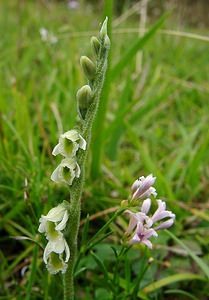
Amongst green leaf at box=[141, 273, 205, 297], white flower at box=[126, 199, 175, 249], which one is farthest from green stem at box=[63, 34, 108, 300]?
green leaf at box=[141, 273, 205, 297]

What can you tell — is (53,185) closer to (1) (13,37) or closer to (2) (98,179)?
(2) (98,179)

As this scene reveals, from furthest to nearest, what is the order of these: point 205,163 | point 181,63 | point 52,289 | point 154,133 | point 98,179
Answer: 1. point 181,63
2. point 154,133
3. point 205,163
4. point 98,179
5. point 52,289

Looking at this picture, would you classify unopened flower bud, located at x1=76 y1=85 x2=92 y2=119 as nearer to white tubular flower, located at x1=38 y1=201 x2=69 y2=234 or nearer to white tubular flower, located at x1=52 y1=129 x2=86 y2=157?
white tubular flower, located at x1=52 y1=129 x2=86 y2=157

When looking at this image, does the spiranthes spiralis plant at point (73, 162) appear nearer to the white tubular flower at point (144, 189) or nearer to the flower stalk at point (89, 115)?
the flower stalk at point (89, 115)

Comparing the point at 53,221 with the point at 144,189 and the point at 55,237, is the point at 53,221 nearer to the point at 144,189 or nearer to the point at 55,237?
the point at 55,237

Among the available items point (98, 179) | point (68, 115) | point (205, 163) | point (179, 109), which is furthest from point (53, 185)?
point (179, 109)

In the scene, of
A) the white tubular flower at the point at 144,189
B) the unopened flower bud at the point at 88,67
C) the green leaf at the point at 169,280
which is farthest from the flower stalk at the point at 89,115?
the green leaf at the point at 169,280
